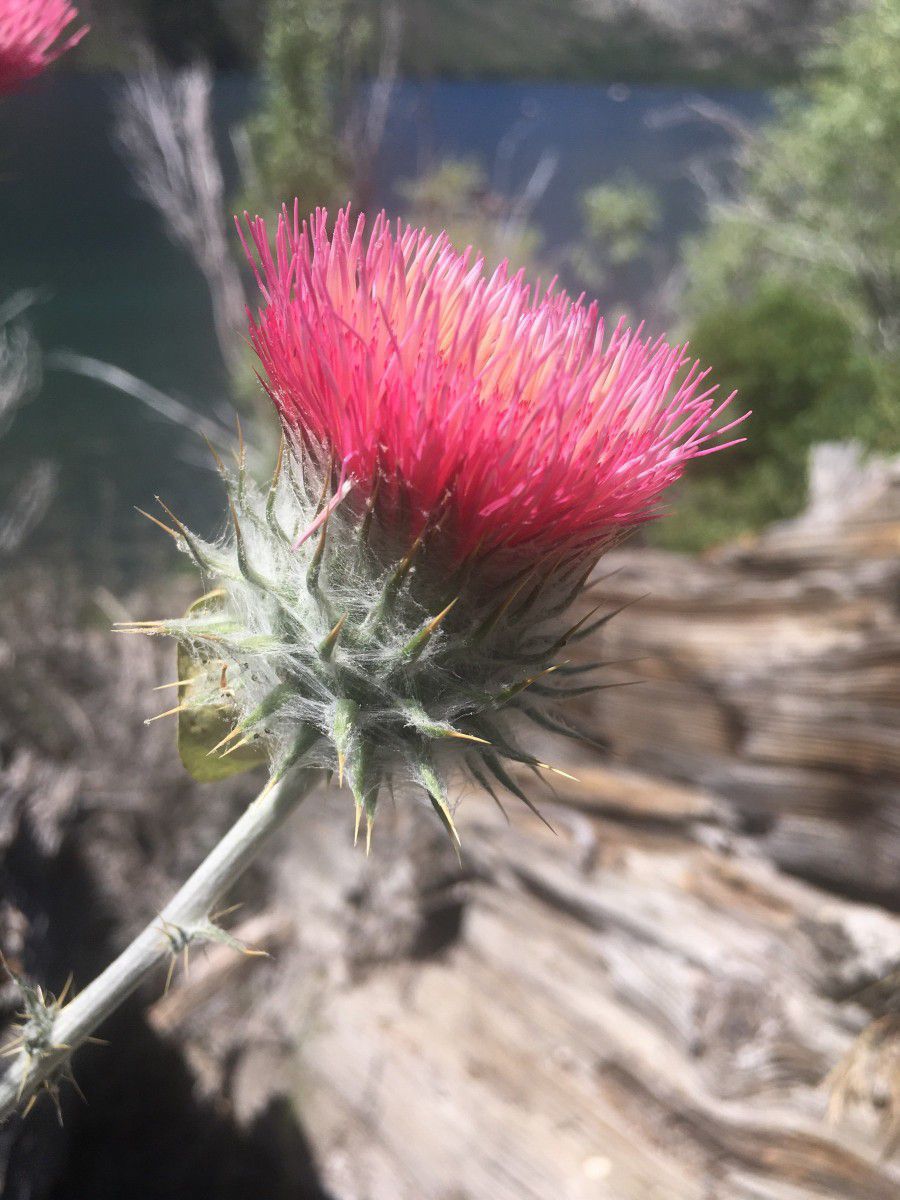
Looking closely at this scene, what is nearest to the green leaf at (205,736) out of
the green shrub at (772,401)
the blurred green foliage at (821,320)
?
the blurred green foliage at (821,320)

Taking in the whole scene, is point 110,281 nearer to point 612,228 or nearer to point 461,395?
point 612,228

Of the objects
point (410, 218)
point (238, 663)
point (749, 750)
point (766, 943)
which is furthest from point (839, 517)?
point (410, 218)

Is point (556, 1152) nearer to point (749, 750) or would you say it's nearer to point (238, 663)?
point (749, 750)

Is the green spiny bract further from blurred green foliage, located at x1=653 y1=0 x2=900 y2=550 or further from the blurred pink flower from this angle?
blurred green foliage, located at x1=653 y1=0 x2=900 y2=550

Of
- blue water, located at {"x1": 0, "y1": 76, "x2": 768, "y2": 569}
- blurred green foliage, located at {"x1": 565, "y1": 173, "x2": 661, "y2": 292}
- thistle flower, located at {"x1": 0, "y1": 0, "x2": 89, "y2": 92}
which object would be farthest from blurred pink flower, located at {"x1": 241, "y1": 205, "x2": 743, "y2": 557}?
blurred green foliage, located at {"x1": 565, "y1": 173, "x2": 661, "y2": 292}

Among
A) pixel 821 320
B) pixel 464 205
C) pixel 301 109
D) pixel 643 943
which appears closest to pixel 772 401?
pixel 821 320

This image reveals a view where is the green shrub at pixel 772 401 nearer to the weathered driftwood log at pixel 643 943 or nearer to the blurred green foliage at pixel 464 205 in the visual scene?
the weathered driftwood log at pixel 643 943

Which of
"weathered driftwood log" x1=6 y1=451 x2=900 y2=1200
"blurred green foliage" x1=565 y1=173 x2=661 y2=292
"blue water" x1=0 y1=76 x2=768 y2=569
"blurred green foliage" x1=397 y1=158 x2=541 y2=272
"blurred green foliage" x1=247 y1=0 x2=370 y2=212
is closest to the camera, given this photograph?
"weathered driftwood log" x1=6 y1=451 x2=900 y2=1200
